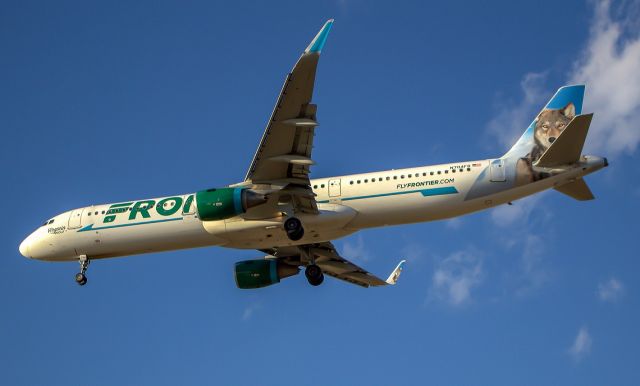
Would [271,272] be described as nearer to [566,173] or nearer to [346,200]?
[346,200]

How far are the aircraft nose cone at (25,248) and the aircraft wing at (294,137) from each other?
38.7ft

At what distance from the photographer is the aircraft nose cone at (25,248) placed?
3866 cm

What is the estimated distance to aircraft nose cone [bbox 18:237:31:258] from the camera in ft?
127

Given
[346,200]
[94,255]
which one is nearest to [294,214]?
[346,200]

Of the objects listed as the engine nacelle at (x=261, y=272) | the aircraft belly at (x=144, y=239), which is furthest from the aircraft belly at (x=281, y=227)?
the engine nacelle at (x=261, y=272)

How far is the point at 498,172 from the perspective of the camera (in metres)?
33.3

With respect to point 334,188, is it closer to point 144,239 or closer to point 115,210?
point 144,239

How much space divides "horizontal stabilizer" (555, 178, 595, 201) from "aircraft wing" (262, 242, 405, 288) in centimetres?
1064

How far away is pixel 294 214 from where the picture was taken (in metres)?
34.0

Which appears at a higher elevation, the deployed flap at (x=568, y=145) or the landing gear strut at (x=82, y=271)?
the deployed flap at (x=568, y=145)

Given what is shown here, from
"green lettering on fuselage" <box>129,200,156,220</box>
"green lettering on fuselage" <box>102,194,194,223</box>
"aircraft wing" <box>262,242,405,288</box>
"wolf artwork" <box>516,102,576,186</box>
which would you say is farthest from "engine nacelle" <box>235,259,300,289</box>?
"wolf artwork" <box>516,102,576,186</box>

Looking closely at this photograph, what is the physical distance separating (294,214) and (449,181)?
6.03 m

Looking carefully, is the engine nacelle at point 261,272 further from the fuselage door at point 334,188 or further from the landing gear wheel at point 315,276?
the fuselage door at point 334,188

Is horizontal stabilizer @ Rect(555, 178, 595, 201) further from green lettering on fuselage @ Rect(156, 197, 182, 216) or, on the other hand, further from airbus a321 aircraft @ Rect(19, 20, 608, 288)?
green lettering on fuselage @ Rect(156, 197, 182, 216)
